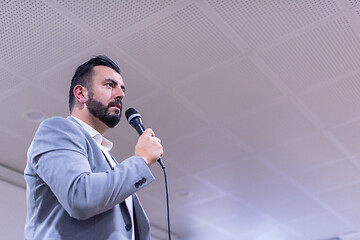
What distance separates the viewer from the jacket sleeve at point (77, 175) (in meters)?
1.06

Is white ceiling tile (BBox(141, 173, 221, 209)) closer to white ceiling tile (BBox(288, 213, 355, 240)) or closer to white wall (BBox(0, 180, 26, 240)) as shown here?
white wall (BBox(0, 180, 26, 240))

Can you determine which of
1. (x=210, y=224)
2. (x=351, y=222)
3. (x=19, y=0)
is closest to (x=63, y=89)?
(x=19, y=0)

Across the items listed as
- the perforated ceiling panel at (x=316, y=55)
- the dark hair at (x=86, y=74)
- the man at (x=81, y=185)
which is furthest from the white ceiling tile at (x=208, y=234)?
the man at (x=81, y=185)

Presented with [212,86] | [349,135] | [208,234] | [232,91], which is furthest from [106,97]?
[208,234]

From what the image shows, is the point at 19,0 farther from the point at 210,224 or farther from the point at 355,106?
the point at 210,224

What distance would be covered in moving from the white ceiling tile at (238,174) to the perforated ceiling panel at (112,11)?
228cm

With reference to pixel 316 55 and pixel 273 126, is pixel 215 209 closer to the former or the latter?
pixel 273 126

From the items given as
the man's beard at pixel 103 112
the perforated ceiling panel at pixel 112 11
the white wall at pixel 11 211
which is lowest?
the man's beard at pixel 103 112

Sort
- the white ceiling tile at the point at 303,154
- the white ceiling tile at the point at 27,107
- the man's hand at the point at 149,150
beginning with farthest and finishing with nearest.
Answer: the white ceiling tile at the point at 303,154, the white ceiling tile at the point at 27,107, the man's hand at the point at 149,150

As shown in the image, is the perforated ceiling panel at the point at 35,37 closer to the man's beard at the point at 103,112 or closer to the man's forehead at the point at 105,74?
the man's forehead at the point at 105,74

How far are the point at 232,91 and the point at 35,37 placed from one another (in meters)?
1.59

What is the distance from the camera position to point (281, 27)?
3.10m

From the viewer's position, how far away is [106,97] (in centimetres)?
145

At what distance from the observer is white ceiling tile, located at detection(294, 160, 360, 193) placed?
4952 millimetres
